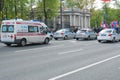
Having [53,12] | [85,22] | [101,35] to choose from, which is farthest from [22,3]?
[85,22]

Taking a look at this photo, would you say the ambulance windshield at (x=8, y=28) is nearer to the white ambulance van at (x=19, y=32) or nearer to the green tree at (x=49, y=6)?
the white ambulance van at (x=19, y=32)

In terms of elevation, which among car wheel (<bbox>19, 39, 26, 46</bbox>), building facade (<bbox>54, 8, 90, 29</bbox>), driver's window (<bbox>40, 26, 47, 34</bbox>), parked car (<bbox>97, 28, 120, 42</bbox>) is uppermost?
building facade (<bbox>54, 8, 90, 29</bbox>)

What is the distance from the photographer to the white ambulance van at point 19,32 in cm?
2444

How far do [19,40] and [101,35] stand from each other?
10.5 metres

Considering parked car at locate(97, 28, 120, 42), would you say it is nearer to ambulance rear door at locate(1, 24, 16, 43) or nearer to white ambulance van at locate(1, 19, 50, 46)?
white ambulance van at locate(1, 19, 50, 46)

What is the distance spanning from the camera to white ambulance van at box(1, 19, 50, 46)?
80.2ft

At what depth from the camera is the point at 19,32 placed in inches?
973

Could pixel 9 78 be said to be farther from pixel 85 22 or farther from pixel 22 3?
pixel 85 22

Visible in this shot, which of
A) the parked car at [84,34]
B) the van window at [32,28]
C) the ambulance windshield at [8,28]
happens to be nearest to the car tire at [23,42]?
the van window at [32,28]

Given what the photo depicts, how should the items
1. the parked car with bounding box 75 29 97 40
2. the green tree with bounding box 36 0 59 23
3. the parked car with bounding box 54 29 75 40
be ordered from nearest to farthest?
1. the parked car with bounding box 75 29 97 40
2. the parked car with bounding box 54 29 75 40
3. the green tree with bounding box 36 0 59 23

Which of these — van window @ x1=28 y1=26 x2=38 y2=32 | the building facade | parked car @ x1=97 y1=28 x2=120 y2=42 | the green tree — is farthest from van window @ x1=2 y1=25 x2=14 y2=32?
the building facade

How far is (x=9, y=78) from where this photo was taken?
935 cm

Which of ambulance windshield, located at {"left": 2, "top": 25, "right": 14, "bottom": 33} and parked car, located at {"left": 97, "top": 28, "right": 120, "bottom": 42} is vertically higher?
ambulance windshield, located at {"left": 2, "top": 25, "right": 14, "bottom": 33}

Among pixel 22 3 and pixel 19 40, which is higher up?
pixel 22 3
